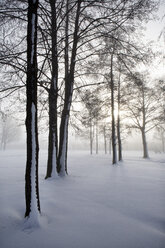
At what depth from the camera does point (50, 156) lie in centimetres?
710

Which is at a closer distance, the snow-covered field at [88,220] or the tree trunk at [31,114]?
the snow-covered field at [88,220]

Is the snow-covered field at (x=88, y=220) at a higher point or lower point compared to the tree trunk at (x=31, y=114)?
lower

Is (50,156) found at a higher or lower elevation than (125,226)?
higher

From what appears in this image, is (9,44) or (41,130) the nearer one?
(9,44)

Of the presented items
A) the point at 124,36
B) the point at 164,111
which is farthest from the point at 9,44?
the point at 164,111

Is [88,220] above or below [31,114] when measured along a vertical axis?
below

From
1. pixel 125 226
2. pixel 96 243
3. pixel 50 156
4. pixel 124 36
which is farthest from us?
pixel 50 156

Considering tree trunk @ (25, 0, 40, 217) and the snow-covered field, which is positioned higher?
tree trunk @ (25, 0, 40, 217)

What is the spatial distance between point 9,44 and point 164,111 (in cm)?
1684

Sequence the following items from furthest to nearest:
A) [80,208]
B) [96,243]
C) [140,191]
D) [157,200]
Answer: [140,191] < [157,200] < [80,208] < [96,243]

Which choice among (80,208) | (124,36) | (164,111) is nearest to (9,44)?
(124,36)

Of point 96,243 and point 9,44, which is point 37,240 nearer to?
point 96,243

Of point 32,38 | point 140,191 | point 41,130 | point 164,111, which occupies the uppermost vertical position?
point 164,111

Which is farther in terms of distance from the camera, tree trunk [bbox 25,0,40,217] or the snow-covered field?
tree trunk [bbox 25,0,40,217]
